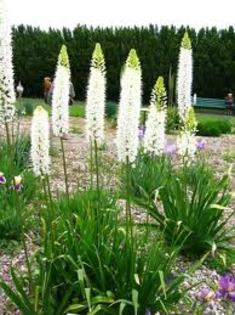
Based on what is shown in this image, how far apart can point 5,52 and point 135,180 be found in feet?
13.6

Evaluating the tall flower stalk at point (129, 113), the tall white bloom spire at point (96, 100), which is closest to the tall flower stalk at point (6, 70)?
the tall white bloom spire at point (96, 100)

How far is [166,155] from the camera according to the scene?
9031 mm

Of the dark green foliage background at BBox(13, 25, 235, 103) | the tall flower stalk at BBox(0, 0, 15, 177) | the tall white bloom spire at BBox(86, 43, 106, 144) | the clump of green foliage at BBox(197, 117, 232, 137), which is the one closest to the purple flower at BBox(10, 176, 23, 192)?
the tall flower stalk at BBox(0, 0, 15, 177)

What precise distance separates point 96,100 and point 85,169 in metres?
5.43

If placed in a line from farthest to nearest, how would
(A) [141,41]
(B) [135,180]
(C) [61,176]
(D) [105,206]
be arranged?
(A) [141,41] < (C) [61,176] < (B) [135,180] < (D) [105,206]

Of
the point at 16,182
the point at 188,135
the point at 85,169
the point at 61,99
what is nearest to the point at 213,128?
the point at 85,169

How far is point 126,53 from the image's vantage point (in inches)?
1340

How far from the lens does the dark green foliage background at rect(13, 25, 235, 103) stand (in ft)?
110

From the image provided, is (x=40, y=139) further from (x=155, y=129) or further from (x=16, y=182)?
(x=155, y=129)

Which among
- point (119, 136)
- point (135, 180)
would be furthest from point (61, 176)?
point (119, 136)

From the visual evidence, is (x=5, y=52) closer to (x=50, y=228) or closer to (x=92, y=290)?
(x=50, y=228)

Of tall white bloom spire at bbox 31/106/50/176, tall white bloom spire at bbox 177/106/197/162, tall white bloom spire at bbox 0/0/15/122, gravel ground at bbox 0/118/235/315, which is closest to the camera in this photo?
tall white bloom spire at bbox 0/0/15/122

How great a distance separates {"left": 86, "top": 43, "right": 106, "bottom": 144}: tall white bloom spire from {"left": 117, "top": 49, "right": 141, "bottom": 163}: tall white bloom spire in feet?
0.53

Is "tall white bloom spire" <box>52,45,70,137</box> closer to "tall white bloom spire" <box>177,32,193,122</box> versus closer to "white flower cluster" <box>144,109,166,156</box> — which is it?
"white flower cluster" <box>144,109,166,156</box>
